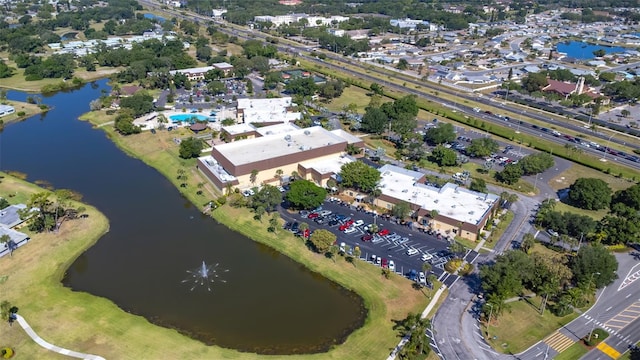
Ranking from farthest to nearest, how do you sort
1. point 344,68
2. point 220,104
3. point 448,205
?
point 344,68 → point 220,104 → point 448,205

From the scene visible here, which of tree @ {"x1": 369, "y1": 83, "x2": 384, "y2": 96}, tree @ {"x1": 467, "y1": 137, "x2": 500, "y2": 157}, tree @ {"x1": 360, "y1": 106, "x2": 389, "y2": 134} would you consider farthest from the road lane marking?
tree @ {"x1": 369, "y1": 83, "x2": 384, "y2": 96}

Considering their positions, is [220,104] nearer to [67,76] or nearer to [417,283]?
[67,76]

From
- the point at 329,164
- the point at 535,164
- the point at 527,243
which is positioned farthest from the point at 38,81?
the point at 527,243

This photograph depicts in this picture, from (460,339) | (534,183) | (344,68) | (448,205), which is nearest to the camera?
(460,339)

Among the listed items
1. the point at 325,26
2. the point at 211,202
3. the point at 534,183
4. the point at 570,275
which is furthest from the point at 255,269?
the point at 325,26

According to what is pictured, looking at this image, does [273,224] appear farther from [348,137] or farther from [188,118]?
[188,118]

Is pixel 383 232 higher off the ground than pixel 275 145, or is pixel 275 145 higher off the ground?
pixel 275 145

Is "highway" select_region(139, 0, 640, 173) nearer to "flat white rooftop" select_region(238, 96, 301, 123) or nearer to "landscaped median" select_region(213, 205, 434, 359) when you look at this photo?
"flat white rooftop" select_region(238, 96, 301, 123)
